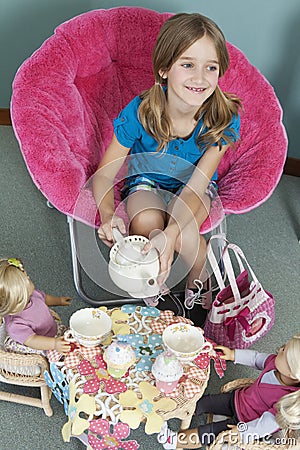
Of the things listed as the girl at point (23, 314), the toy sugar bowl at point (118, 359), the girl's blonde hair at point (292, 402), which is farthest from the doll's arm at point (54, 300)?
the girl's blonde hair at point (292, 402)

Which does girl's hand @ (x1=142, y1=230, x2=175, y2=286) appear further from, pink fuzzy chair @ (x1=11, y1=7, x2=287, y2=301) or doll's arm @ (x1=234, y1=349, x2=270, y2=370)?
doll's arm @ (x1=234, y1=349, x2=270, y2=370)

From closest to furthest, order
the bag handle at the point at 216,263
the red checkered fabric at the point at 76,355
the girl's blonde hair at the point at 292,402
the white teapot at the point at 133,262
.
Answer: the girl's blonde hair at the point at 292,402 → the red checkered fabric at the point at 76,355 → the white teapot at the point at 133,262 → the bag handle at the point at 216,263

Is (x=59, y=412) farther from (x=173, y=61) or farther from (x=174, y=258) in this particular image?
(x=173, y=61)

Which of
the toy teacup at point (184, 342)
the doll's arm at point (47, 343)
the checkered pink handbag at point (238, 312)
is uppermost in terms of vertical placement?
the toy teacup at point (184, 342)

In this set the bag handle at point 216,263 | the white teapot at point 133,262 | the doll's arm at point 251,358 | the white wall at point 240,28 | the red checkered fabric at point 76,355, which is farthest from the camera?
the white wall at point 240,28

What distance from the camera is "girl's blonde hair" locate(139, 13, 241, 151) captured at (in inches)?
67.3

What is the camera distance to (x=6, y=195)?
2424 millimetres

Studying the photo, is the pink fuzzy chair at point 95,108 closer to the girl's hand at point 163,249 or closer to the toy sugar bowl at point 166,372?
the girl's hand at point 163,249

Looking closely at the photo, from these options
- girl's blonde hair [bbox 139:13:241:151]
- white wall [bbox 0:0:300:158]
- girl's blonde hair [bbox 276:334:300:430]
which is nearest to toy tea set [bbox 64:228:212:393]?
girl's blonde hair [bbox 276:334:300:430]

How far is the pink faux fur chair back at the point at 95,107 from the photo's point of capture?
5.89 ft

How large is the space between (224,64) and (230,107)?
14 cm

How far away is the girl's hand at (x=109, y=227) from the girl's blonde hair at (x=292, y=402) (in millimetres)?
602

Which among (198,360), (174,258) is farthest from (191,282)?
(198,360)

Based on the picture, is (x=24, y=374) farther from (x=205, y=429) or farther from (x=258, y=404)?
(x=258, y=404)
